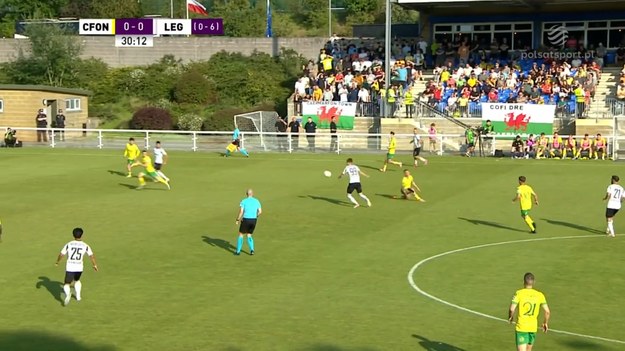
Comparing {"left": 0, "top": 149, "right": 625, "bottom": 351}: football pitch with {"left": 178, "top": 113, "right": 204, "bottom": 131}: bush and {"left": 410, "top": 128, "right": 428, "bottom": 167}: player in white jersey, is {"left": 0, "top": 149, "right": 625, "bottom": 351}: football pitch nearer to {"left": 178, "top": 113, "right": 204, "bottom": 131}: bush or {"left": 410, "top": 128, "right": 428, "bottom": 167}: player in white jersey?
{"left": 410, "top": 128, "right": 428, "bottom": 167}: player in white jersey

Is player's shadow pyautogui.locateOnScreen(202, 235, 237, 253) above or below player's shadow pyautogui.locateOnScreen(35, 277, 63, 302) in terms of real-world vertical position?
above

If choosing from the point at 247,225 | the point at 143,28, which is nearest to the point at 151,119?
the point at 143,28

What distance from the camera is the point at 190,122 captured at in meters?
66.8

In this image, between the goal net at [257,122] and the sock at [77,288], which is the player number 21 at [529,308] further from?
the goal net at [257,122]

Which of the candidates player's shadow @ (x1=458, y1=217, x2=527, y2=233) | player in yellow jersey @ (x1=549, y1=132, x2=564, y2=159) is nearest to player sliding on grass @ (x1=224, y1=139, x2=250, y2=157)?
player in yellow jersey @ (x1=549, y1=132, x2=564, y2=159)

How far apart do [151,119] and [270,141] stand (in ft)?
56.5

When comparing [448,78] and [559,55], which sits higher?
[559,55]

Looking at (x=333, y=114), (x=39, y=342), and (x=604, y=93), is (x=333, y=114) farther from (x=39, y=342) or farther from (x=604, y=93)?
(x=39, y=342)

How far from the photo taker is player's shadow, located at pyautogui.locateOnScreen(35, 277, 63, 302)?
2228cm

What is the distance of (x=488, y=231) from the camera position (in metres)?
30.0

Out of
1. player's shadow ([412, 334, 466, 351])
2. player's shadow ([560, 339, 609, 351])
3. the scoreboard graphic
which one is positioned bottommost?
player's shadow ([412, 334, 466, 351])

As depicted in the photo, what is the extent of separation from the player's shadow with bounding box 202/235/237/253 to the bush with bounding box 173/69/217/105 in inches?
1769

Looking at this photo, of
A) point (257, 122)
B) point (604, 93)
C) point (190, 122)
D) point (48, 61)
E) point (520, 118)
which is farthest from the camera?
point (48, 61)

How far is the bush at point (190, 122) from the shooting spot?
66.6 metres
